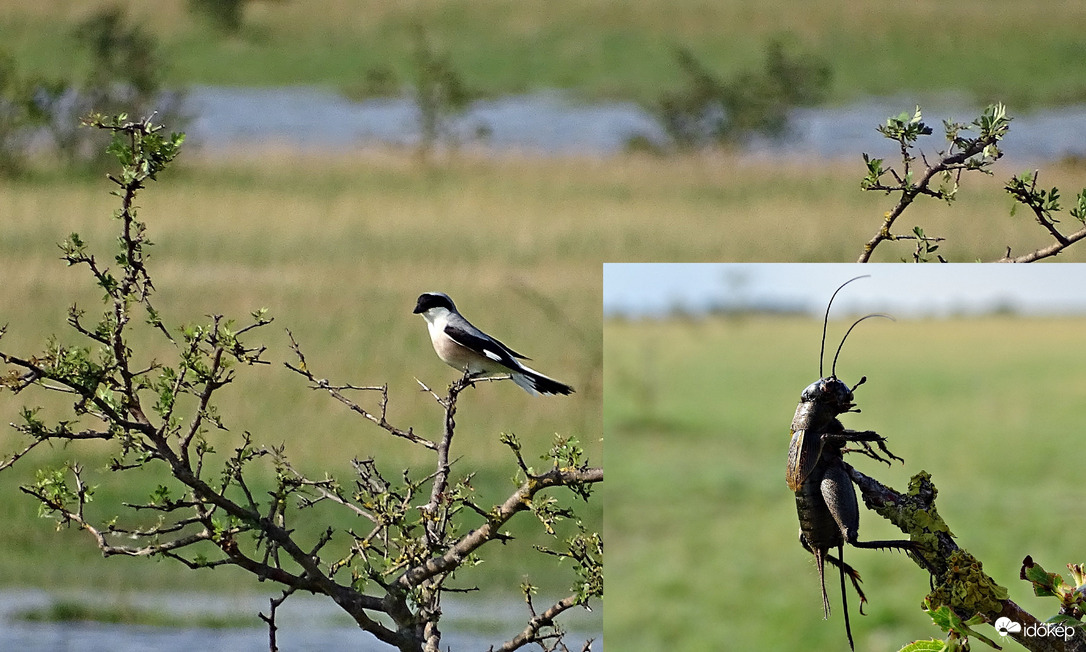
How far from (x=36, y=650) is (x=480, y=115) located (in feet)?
8.07

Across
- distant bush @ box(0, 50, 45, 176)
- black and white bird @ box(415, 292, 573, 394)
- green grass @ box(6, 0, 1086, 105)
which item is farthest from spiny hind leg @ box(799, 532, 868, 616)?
distant bush @ box(0, 50, 45, 176)

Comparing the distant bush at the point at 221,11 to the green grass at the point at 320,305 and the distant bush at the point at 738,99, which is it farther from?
the distant bush at the point at 738,99

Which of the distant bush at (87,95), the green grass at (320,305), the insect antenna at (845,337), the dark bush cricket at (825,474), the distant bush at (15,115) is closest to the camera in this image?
the dark bush cricket at (825,474)

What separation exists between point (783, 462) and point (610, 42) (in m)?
2.70

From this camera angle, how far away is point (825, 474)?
1.26 metres

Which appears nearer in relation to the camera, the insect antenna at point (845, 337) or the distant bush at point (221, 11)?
the insect antenna at point (845, 337)

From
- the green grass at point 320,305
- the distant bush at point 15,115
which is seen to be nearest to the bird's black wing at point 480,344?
the green grass at point 320,305

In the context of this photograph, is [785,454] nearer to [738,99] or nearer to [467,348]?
[467,348]

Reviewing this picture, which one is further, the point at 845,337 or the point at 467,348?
the point at 467,348

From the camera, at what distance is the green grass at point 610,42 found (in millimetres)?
4207

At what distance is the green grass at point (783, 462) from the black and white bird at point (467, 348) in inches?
12.3

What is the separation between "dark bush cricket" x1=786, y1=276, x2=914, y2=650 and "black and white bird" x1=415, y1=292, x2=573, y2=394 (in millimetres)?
1003

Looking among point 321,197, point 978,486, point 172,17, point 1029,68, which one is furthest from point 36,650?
point 1029,68

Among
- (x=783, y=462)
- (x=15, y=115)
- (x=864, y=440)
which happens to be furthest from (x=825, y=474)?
(x=15, y=115)
